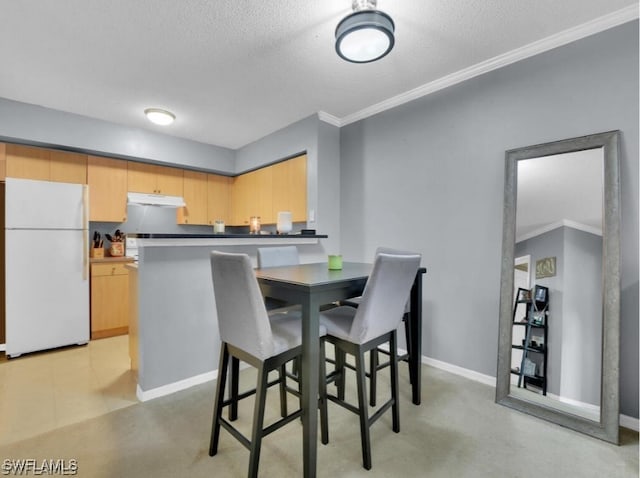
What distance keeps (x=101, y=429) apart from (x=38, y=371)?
4.41ft

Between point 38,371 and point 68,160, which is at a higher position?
point 68,160

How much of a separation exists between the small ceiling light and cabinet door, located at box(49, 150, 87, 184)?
1041 millimetres

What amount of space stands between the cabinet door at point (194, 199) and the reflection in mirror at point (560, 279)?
3898mm

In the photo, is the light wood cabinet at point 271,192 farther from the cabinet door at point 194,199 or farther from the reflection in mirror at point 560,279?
the reflection in mirror at point 560,279

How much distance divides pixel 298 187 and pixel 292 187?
118 mm

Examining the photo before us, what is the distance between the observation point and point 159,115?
305 cm

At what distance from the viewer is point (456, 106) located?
2455mm

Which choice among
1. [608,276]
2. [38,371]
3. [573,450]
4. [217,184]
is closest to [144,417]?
[38,371]

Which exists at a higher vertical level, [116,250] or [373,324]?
[116,250]

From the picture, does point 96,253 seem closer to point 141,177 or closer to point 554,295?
point 141,177

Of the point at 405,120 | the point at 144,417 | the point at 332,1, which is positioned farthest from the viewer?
the point at 405,120

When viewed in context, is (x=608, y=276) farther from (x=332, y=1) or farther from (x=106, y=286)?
(x=106, y=286)

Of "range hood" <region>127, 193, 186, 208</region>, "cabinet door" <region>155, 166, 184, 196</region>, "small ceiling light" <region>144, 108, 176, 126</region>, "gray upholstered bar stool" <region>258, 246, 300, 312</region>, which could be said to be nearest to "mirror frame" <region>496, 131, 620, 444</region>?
"gray upholstered bar stool" <region>258, 246, 300, 312</region>

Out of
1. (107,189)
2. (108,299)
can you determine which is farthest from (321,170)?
(108,299)
